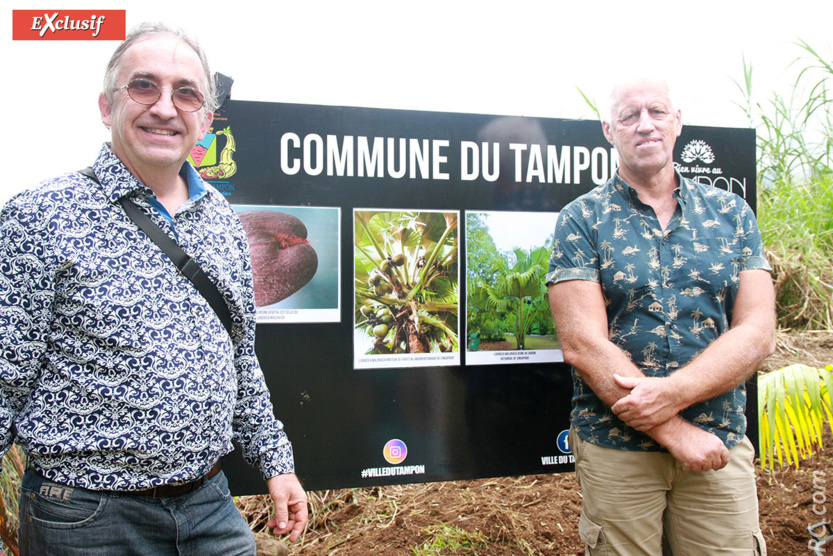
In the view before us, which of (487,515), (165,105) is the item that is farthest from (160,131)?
(487,515)

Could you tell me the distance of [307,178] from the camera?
8.41 feet

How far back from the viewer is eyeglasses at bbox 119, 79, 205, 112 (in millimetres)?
1540

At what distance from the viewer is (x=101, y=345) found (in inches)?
54.6

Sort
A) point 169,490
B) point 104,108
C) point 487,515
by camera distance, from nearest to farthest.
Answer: point 169,490, point 104,108, point 487,515

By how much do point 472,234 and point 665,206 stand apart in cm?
90

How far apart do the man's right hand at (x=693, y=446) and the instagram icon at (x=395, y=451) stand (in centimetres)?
117

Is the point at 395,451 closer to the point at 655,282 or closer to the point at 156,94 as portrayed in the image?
the point at 655,282

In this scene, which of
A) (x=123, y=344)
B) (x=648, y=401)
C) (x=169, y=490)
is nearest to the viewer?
(x=123, y=344)

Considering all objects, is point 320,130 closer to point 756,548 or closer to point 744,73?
point 756,548

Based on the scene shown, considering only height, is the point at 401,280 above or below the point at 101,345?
above

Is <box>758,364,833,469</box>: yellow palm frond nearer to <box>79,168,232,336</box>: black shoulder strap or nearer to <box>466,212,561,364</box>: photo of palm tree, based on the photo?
<box>466,212,561,364</box>: photo of palm tree

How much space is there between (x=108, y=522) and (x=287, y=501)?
0.53 m

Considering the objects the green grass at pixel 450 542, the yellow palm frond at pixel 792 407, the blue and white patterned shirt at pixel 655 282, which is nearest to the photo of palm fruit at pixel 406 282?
the blue and white patterned shirt at pixel 655 282

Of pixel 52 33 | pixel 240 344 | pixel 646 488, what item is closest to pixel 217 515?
pixel 240 344
